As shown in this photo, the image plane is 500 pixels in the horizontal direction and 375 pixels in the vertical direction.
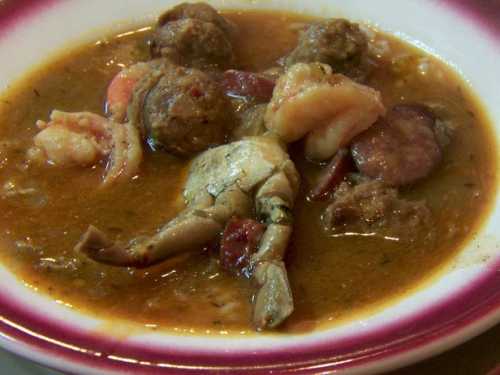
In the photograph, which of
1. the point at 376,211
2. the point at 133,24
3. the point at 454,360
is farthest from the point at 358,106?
the point at 133,24

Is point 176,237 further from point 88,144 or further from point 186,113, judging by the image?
point 88,144

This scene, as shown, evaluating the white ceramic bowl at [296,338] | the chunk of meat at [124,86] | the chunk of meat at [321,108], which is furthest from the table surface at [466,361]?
the chunk of meat at [124,86]

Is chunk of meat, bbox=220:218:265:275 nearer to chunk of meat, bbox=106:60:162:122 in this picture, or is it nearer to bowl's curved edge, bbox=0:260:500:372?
bowl's curved edge, bbox=0:260:500:372

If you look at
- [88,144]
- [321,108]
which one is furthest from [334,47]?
[88,144]

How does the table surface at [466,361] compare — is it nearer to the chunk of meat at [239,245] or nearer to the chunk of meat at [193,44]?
the chunk of meat at [239,245]

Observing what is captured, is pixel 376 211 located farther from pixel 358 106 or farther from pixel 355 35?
pixel 355 35

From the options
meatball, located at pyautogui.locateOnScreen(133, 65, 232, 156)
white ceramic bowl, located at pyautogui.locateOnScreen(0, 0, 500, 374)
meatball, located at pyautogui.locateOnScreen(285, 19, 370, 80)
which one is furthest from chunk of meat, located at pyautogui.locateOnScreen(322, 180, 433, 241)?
meatball, located at pyautogui.locateOnScreen(285, 19, 370, 80)
